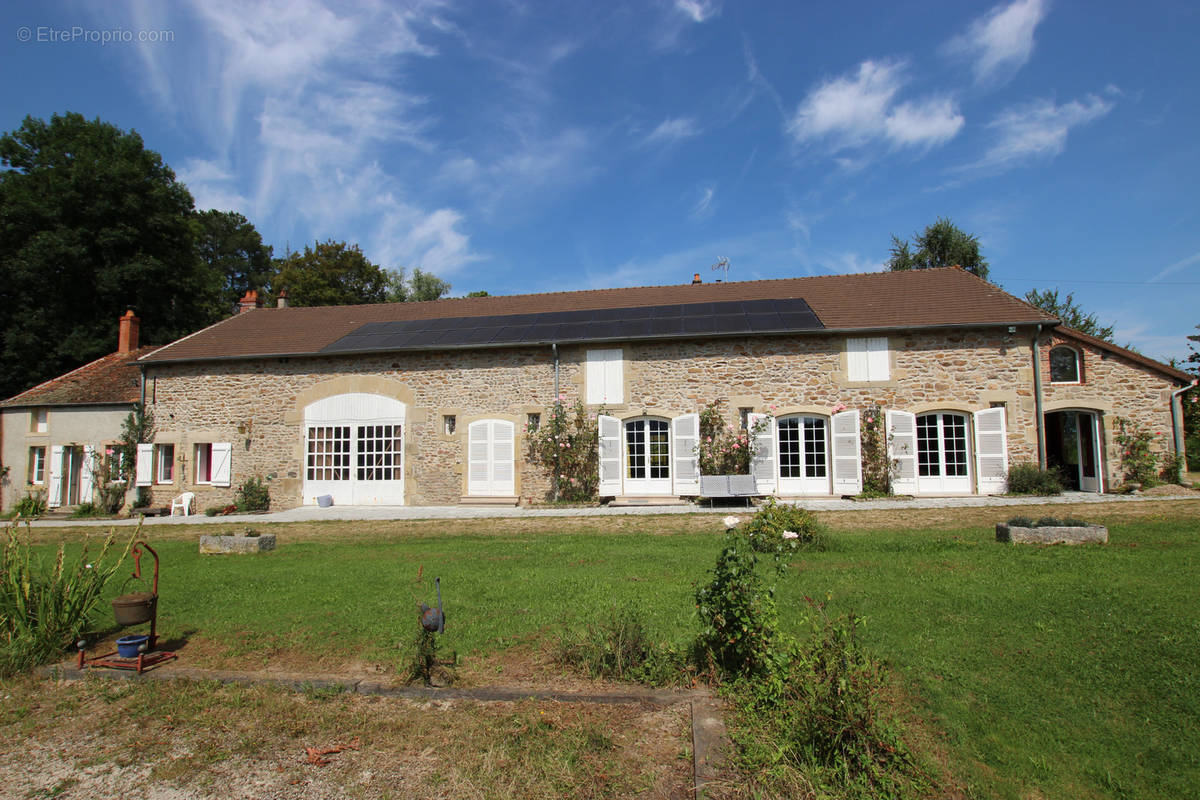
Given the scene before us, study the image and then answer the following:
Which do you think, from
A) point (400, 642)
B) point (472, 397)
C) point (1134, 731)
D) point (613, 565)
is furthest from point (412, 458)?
point (1134, 731)

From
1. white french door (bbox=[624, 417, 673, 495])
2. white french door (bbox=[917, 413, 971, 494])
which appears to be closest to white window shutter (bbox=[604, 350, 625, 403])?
white french door (bbox=[624, 417, 673, 495])

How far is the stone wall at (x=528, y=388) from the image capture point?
13.4 meters

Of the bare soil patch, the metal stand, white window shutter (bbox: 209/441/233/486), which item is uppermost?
white window shutter (bbox: 209/441/233/486)

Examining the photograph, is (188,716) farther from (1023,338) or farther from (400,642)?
(1023,338)

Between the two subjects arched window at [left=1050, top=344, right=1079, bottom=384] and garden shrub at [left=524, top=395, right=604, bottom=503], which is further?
garden shrub at [left=524, top=395, right=604, bottom=503]

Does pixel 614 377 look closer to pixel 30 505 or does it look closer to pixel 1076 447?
pixel 1076 447

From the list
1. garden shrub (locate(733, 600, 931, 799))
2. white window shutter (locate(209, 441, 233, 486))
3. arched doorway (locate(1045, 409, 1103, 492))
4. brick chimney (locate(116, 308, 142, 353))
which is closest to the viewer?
garden shrub (locate(733, 600, 931, 799))

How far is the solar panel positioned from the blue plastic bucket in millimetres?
10651

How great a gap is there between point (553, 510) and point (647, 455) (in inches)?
99.0

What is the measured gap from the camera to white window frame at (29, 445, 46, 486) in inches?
681

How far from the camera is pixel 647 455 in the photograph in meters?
14.3

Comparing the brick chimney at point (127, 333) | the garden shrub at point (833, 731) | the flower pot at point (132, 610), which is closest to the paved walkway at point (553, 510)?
the brick chimney at point (127, 333)

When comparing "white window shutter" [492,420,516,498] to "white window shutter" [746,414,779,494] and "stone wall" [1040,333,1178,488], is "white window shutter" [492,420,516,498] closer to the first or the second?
"white window shutter" [746,414,779,494]

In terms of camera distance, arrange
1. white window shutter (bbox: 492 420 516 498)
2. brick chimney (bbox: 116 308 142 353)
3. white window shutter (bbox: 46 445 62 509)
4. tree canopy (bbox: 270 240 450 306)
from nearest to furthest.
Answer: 1. white window shutter (bbox: 492 420 516 498)
2. white window shutter (bbox: 46 445 62 509)
3. brick chimney (bbox: 116 308 142 353)
4. tree canopy (bbox: 270 240 450 306)
